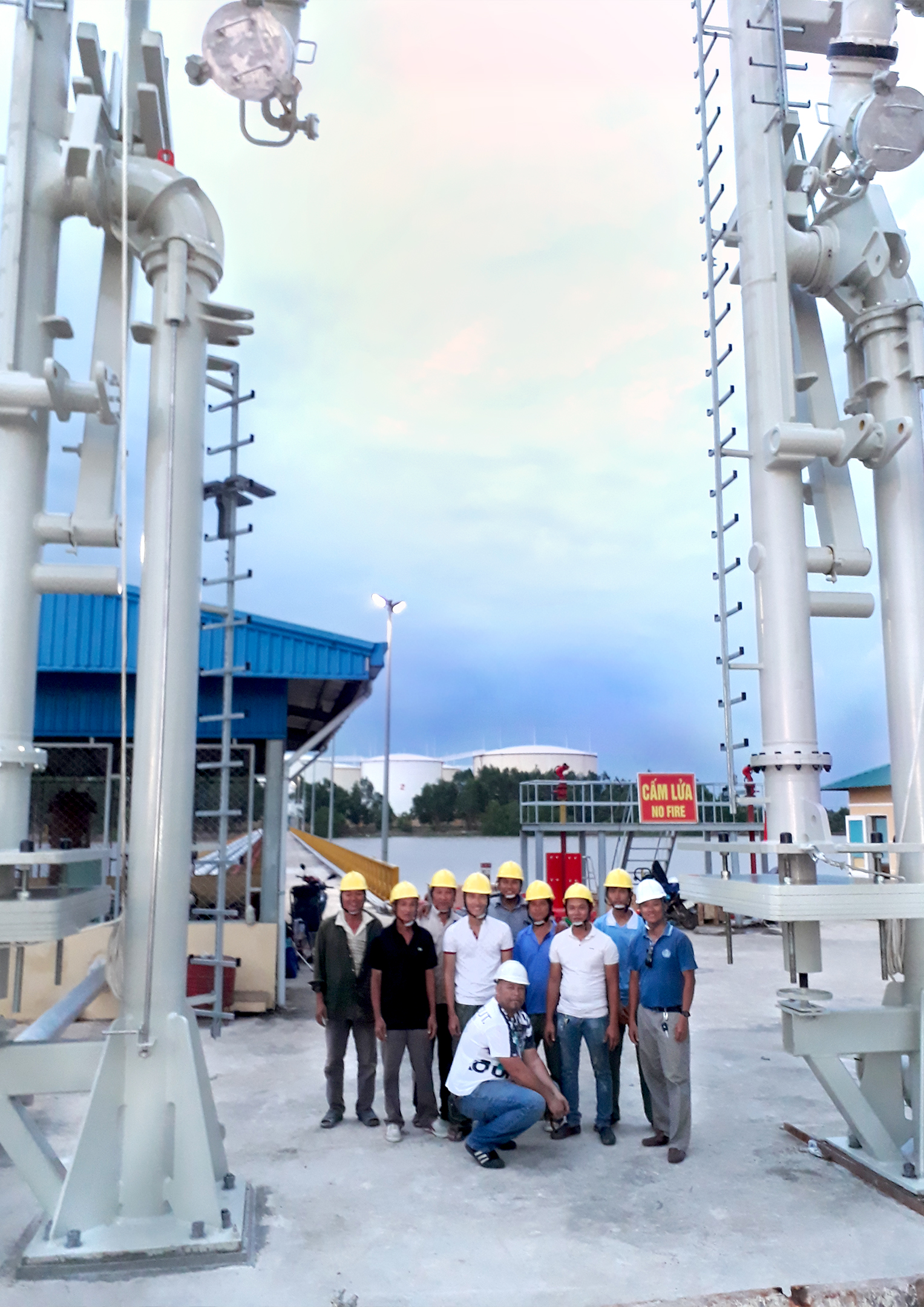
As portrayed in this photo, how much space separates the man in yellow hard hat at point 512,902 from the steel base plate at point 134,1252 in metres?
3.23

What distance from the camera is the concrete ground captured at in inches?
Result: 181

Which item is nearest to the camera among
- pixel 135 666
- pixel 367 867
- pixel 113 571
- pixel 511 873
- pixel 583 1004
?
pixel 113 571

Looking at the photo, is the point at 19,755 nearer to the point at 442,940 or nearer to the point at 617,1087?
the point at 442,940

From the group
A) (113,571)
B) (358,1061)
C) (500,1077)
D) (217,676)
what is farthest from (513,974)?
(217,676)

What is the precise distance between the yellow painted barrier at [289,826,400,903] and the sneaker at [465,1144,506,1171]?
561 centimetres

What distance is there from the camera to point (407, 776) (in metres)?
86.8

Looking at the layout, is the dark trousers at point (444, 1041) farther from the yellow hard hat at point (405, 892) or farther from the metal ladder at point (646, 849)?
the metal ladder at point (646, 849)

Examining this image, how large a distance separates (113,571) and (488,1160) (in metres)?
4.36

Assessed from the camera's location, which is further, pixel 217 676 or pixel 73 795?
pixel 73 795

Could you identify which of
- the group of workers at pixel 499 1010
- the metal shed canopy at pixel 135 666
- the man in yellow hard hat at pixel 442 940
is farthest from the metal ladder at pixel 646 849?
the group of workers at pixel 499 1010

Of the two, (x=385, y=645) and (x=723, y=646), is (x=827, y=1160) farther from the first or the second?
(x=385, y=645)

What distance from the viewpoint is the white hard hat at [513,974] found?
20.4 feet

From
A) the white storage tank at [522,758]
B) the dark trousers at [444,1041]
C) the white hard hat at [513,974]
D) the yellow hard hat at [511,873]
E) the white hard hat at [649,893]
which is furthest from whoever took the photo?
the white storage tank at [522,758]

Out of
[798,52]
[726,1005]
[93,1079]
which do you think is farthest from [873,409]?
[726,1005]
